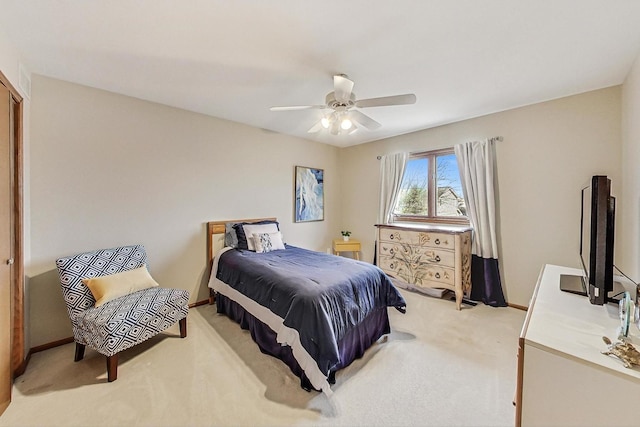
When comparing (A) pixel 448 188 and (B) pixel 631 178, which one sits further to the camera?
(A) pixel 448 188

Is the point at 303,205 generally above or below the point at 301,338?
above

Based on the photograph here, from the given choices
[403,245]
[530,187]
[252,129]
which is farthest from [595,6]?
[252,129]

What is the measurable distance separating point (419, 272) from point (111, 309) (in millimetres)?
3307

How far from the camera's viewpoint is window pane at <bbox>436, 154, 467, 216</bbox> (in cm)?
353

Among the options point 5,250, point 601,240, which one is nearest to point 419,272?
point 601,240

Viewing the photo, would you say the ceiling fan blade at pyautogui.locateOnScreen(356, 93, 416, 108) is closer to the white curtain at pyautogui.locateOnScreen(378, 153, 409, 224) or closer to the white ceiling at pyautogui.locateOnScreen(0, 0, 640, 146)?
the white ceiling at pyautogui.locateOnScreen(0, 0, 640, 146)

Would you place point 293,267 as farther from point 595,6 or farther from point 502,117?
point 502,117

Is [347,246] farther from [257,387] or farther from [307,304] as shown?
[257,387]

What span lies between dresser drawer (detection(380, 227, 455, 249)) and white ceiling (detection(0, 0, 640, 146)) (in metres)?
1.61

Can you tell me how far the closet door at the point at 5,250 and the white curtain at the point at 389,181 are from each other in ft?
13.5

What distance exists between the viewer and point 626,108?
7.27ft

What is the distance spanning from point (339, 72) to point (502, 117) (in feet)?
7.55

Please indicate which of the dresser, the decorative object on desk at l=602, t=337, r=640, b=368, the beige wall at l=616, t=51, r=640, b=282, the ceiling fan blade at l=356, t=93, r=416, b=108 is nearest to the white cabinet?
the decorative object on desk at l=602, t=337, r=640, b=368

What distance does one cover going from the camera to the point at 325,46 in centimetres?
180
